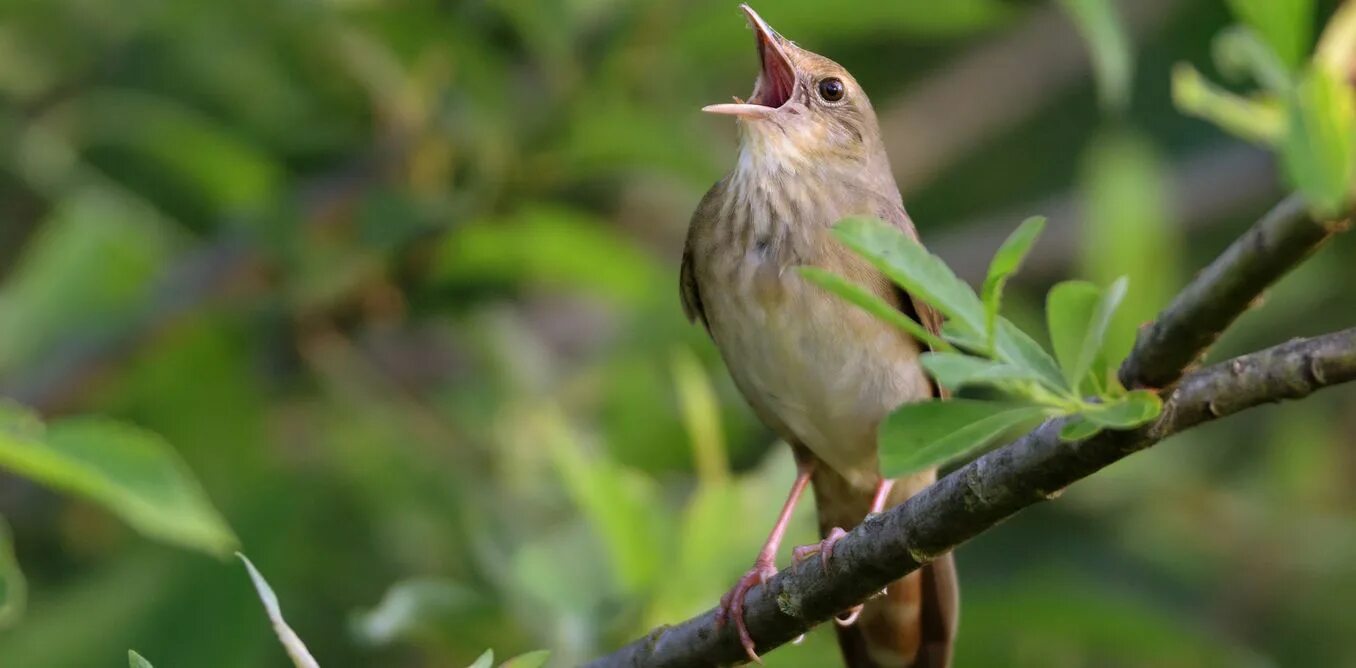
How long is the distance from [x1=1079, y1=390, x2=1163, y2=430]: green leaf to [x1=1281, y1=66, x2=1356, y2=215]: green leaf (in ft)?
0.85

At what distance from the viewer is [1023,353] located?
1771 millimetres

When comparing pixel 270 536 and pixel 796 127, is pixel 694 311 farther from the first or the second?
pixel 270 536

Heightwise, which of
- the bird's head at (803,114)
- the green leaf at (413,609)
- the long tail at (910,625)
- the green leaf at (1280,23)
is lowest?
the long tail at (910,625)

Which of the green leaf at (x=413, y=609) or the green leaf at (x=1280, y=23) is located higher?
the green leaf at (x=1280, y=23)

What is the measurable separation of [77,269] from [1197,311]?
3392 millimetres

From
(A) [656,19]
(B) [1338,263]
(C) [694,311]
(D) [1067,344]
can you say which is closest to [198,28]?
(A) [656,19]

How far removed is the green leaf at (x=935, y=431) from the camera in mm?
1763

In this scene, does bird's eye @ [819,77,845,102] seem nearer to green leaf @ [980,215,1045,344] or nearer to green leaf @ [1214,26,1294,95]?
green leaf @ [1214,26,1294,95]

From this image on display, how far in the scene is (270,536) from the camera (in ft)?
13.0

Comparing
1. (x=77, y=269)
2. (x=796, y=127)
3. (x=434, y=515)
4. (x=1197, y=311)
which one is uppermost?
(x=1197, y=311)

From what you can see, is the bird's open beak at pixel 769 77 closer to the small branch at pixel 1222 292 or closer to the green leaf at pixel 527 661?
the green leaf at pixel 527 661

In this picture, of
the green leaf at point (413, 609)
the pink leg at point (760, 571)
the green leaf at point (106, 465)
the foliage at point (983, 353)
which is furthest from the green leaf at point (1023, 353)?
the green leaf at point (413, 609)

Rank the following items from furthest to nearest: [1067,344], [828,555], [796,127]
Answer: [796,127] → [828,555] → [1067,344]

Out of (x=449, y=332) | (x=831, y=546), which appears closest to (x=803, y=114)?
(x=831, y=546)
